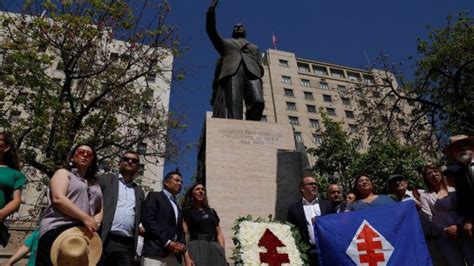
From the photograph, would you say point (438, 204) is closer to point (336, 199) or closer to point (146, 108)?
point (336, 199)

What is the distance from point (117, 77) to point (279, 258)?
10.6m

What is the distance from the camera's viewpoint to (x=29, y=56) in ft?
38.0

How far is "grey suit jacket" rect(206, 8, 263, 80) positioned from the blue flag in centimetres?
449

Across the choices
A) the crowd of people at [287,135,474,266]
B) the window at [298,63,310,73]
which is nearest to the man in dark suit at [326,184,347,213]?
the crowd of people at [287,135,474,266]

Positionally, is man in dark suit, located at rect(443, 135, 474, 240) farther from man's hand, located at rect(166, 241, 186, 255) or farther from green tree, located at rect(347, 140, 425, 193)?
green tree, located at rect(347, 140, 425, 193)

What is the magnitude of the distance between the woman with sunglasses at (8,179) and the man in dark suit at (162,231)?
123 cm

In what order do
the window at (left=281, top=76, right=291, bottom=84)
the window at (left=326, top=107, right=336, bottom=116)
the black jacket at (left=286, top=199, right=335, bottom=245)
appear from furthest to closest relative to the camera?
the window at (left=281, top=76, right=291, bottom=84)
the window at (left=326, top=107, right=336, bottom=116)
the black jacket at (left=286, top=199, right=335, bottom=245)

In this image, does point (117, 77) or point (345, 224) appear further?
point (117, 77)

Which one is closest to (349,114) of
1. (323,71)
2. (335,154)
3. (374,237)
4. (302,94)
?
(302,94)

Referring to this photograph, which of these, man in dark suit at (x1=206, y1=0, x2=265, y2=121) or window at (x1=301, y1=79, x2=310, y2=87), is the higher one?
window at (x1=301, y1=79, x2=310, y2=87)

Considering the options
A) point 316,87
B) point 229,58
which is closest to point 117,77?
point 229,58

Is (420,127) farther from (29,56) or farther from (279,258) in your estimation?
(29,56)

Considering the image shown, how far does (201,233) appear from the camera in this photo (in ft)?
15.3

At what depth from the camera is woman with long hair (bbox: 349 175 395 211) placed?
4846mm
